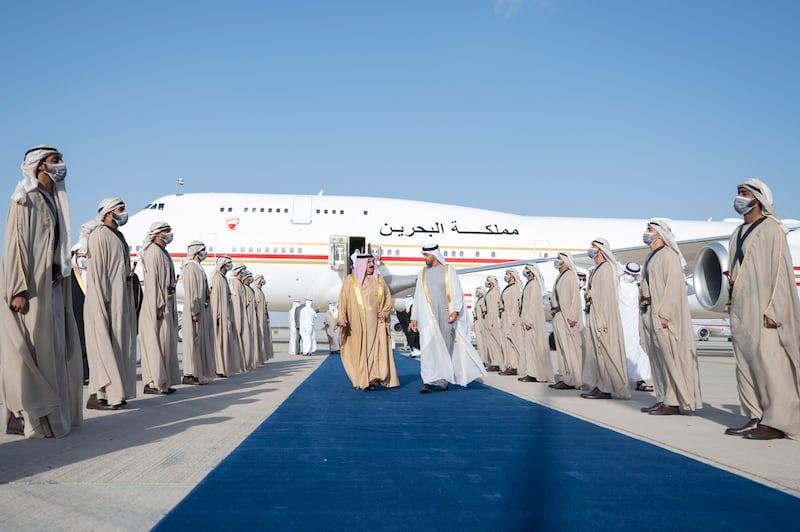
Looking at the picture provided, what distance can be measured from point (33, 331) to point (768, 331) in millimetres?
4989

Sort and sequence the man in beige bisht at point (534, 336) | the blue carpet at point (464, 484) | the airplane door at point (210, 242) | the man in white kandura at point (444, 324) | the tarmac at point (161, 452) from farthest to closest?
1. the airplane door at point (210, 242)
2. the man in beige bisht at point (534, 336)
3. the man in white kandura at point (444, 324)
4. the tarmac at point (161, 452)
5. the blue carpet at point (464, 484)

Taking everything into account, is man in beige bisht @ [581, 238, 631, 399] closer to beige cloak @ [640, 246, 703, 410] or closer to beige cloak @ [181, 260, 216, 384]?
beige cloak @ [640, 246, 703, 410]

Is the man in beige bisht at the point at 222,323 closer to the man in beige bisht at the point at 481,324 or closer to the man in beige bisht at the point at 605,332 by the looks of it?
the man in beige bisht at the point at 481,324

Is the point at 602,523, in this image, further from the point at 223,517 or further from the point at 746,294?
the point at 746,294

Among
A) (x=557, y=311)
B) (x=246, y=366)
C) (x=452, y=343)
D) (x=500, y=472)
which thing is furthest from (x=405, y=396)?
(x=246, y=366)

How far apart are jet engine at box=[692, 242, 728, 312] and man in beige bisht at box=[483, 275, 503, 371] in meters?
4.92

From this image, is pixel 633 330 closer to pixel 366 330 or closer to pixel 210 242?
pixel 366 330

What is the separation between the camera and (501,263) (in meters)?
18.0

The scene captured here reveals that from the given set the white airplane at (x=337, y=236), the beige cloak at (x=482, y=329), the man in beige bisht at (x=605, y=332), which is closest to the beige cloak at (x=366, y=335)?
the man in beige bisht at (x=605, y=332)

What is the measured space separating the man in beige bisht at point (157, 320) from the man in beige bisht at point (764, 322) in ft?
18.1

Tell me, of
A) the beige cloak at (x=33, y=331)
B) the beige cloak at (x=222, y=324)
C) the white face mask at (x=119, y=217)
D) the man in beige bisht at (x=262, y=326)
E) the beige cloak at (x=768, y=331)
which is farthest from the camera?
the man in beige bisht at (x=262, y=326)

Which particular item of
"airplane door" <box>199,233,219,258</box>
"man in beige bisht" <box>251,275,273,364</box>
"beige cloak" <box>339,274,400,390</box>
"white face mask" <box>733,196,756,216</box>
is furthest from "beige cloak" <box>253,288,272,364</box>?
"white face mask" <box>733,196,756,216</box>

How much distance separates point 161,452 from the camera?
12.0 ft

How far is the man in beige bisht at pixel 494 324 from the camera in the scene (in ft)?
37.6
